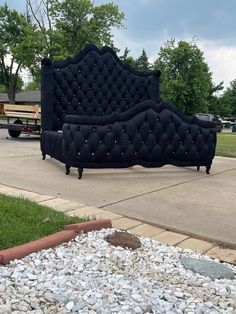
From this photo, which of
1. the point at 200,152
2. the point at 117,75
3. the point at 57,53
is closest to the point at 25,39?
the point at 57,53

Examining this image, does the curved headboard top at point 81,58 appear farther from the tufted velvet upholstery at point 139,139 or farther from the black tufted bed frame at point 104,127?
the tufted velvet upholstery at point 139,139

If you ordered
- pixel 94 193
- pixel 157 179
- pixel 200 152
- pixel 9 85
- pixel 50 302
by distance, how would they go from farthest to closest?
pixel 9 85 < pixel 200 152 < pixel 157 179 < pixel 94 193 < pixel 50 302

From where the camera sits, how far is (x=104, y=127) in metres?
6.01

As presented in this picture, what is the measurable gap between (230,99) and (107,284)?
7201cm

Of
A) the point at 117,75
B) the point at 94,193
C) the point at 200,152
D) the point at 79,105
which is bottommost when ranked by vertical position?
the point at 94,193

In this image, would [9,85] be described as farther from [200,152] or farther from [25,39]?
[200,152]

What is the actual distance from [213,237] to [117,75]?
21.0ft

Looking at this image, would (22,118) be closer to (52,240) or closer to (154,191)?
(154,191)

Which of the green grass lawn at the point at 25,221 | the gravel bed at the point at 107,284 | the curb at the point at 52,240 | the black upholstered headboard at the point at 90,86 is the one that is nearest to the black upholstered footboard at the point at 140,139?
the black upholstered headboard at the point at 90,86

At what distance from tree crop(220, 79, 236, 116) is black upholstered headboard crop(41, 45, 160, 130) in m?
57.5

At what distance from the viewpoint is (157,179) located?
20.7ft

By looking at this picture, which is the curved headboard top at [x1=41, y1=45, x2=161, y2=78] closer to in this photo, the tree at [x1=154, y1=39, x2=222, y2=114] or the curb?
the curb

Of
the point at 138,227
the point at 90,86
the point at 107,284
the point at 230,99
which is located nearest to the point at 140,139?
the point at 138,227

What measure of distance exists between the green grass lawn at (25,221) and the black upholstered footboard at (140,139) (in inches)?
84.3
